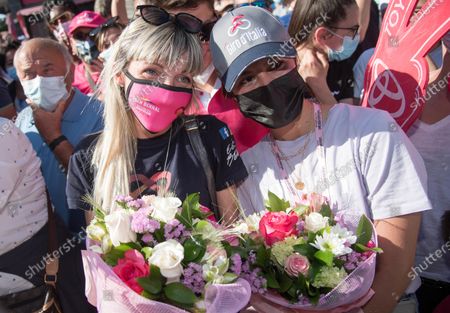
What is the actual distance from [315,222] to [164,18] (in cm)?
120

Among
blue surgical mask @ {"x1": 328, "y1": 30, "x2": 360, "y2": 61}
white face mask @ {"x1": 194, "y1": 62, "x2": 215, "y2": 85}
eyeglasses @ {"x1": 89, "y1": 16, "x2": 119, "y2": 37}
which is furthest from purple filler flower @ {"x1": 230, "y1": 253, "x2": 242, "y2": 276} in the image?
eyeglasses @ {"x1": 89, "y1": 16, "x2": 119, "y2": 37}

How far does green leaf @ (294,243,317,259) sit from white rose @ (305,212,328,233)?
62mm

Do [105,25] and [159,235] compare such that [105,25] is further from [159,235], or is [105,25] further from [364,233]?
[364,233]

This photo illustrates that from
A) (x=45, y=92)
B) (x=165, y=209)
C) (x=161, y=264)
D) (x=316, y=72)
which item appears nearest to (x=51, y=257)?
(x=165, y=209)

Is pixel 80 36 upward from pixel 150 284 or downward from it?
downward

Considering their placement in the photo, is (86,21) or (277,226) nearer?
(277,226)

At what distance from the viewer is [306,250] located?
5.63 feet

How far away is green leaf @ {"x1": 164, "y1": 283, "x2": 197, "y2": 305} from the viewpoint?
5.20ft

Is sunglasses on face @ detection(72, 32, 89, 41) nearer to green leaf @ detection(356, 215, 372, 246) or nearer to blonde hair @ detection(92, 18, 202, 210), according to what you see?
blonde hair @ detection(92, 18, 202, 210)

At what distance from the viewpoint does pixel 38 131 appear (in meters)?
3.26

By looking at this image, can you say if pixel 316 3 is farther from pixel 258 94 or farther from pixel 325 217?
pixel 325 217

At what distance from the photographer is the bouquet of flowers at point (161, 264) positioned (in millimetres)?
1591

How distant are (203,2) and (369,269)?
176 centimetres

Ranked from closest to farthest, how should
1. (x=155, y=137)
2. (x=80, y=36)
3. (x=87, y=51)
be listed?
1. (x=155, y=137)
2. (x=87, y=51)
3. (x=80, y=36)
